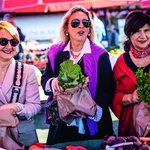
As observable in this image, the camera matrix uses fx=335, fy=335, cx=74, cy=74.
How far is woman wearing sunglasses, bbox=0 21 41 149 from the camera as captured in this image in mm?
2773

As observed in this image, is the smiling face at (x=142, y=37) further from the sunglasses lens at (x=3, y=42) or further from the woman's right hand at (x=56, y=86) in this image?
the sunglasses lens at (x=3, y=42)

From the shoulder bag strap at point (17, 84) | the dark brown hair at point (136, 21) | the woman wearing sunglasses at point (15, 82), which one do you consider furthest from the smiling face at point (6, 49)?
the dark brown hair at point (136, 21)

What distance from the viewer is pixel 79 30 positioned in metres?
2.95

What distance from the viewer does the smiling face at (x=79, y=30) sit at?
2.96 metres

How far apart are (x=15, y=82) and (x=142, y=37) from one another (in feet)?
3.75

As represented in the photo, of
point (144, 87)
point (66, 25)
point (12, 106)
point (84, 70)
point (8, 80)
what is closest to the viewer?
point (144, 87)

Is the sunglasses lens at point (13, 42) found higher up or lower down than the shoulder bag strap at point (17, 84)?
higher up

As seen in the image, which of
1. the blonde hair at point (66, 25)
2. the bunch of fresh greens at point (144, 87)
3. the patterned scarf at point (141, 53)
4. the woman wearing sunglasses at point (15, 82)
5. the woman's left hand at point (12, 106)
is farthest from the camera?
the blonde hair at point (66, 25)

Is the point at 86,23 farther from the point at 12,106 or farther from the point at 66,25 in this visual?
the point at 12,106

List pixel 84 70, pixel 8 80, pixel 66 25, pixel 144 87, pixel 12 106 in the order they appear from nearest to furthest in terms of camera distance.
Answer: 1. pixel 144 87
2. pixel 12 106
3. pixel 8 80
4. pixel 84 70
5. pixel 66 25

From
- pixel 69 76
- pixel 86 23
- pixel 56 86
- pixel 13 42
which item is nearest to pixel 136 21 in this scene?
pixel 86 23

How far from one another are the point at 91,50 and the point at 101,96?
0.42 m

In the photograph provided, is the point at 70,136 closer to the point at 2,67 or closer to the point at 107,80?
the point at 107,80

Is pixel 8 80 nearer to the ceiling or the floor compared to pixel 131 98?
nearer to the ceiling
